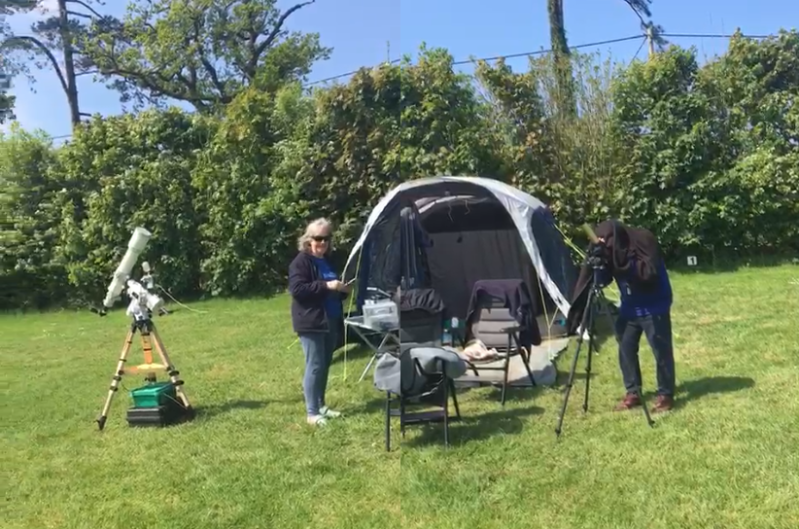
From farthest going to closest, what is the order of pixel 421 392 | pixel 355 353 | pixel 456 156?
1. pixel 456 156
2. pixel 355 353
3. pixel 421 392

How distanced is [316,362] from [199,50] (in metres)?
20.9

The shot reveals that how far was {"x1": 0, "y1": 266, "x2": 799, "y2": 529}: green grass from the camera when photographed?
12.6ft

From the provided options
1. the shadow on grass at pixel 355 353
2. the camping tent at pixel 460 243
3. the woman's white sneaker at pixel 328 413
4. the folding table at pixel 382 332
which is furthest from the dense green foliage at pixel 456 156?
the woman's white sneaker at pixel 328 413

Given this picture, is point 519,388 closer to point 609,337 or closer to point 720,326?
point 609,337

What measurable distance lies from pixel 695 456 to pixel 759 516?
766 millimetres

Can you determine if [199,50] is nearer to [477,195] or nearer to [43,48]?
[43,48]

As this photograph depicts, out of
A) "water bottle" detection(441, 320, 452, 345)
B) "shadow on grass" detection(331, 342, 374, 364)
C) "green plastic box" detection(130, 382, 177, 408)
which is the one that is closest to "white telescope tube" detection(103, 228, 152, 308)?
"green plastic box" detection(130, 382, 177, 408)

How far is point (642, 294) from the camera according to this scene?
512cm

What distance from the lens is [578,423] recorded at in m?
5.05

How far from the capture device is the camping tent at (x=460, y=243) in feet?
26.2

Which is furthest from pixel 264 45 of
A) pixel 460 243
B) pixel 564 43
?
pixel 460 243

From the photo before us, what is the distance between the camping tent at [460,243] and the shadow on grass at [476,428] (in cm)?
216

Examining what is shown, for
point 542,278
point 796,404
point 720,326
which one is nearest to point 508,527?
point 796,404

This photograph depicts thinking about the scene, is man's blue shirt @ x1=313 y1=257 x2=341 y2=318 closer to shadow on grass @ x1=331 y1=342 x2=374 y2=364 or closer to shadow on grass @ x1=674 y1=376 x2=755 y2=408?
shadow on grass @ x1=331 y1=342 x2=374 y2=364
